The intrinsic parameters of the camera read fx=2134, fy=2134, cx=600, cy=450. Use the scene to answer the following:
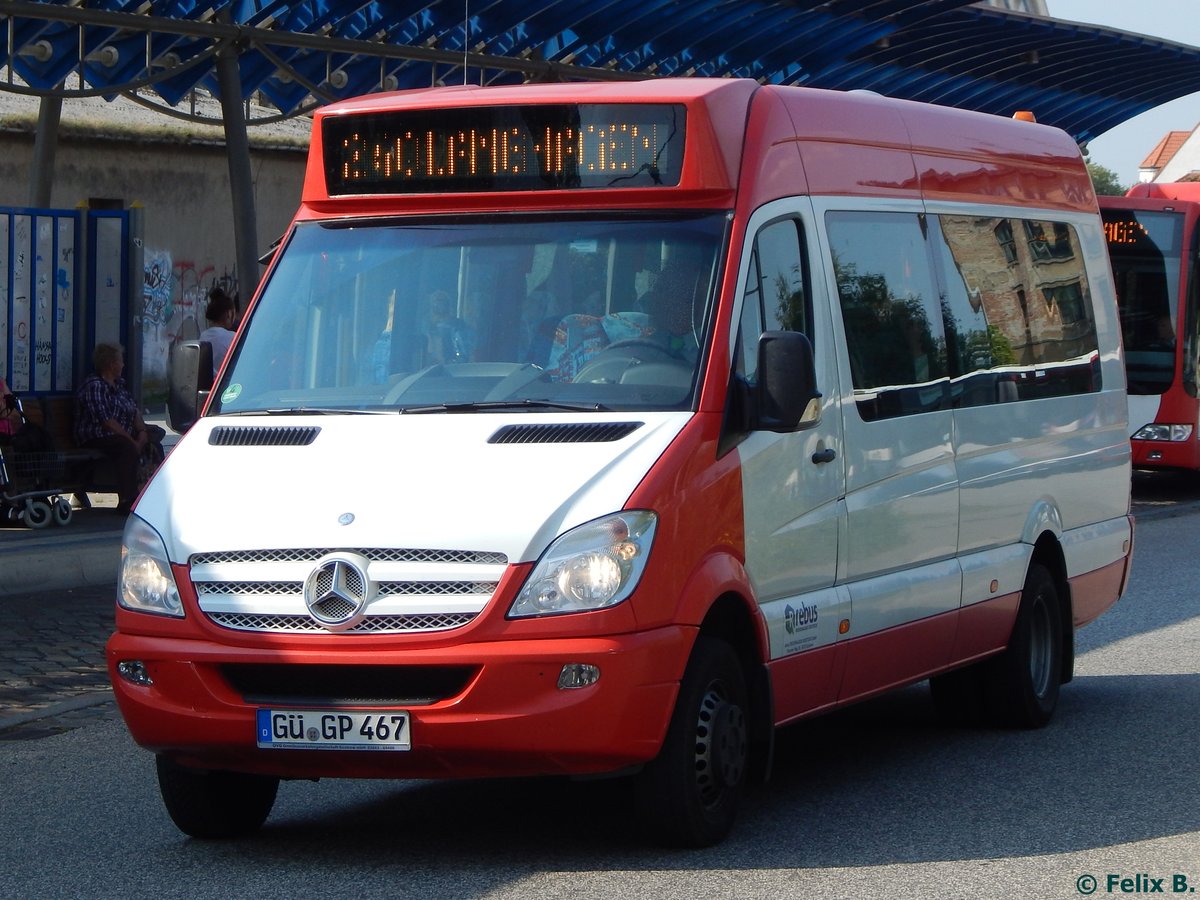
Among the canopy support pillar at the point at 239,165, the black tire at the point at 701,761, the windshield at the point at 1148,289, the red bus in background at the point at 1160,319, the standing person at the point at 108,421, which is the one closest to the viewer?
the black tire at the point at 701,761

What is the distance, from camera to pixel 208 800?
6.80m

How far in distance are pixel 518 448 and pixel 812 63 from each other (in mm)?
20020

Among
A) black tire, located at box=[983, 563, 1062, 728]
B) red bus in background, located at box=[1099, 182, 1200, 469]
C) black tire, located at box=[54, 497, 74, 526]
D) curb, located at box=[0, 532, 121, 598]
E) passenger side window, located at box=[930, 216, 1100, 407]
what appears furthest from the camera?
red bus in background, located at box=[1099, 182, 1200, 469]

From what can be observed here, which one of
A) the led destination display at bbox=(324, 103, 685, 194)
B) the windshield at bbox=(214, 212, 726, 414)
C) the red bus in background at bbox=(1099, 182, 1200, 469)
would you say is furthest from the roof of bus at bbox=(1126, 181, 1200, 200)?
the windshield at bbox=(214, 212, 726, 414)

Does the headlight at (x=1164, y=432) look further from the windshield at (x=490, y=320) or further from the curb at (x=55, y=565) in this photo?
the windshield at (x=490, y=320)

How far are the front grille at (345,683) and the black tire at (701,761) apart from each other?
67 centimetres

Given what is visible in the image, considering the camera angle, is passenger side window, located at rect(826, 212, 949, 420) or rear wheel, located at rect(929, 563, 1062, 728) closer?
passenger side window, located at rect(826, 212, 949, 420)

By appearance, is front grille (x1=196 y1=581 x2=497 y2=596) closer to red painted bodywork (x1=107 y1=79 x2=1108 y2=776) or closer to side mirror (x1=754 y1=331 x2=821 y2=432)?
red painted bodywork (x1=107 y1=79 x2=1108 y2=776)

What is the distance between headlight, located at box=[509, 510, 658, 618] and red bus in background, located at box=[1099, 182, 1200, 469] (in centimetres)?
1726

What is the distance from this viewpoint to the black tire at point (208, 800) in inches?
267

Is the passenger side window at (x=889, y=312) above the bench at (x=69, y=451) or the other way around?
above

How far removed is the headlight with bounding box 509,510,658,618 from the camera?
600 centimetres

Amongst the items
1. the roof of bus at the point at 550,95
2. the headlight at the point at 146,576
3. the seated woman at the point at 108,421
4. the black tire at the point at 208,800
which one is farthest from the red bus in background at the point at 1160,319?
the headlight at the point at 146,576

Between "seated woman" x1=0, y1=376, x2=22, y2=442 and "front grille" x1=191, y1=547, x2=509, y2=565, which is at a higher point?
"front grille" x1=191, y1=547, x2=509, y2=565
